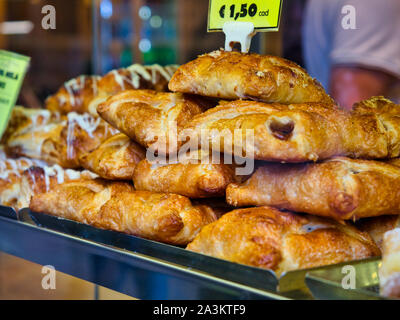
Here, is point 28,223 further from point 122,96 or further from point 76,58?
point 76,58

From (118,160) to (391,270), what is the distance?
0.80 m

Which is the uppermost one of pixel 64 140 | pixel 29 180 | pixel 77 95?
pixel 77 95

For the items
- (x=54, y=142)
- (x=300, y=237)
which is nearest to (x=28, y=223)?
(x=54, y=142)

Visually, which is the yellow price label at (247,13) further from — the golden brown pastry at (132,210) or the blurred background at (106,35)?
the blurred background at (106,35)

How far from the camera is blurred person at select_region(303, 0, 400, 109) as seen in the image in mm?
2398

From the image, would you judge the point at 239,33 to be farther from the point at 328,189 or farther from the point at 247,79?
the point at 328,189

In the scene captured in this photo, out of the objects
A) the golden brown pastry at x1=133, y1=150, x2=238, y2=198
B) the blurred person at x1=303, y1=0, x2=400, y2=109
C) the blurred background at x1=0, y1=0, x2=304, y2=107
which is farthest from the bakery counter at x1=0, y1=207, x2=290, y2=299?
the blurred background at x1=0, y1=0, x2=304, y2=107

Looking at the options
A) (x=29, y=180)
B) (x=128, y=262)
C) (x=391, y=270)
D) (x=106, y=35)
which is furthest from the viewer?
(x=106, y=35)

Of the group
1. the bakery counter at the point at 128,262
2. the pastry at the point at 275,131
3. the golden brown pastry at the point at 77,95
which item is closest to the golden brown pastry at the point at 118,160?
the bakery counter at the point at 128,262

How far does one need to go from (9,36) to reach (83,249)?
5274mm

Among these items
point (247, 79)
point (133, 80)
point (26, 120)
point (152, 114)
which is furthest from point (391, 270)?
point (26, 120)

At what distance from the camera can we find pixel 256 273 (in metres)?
0.90

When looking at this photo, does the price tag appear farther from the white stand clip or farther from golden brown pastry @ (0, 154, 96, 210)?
the white stand clip

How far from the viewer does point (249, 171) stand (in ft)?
3.90
